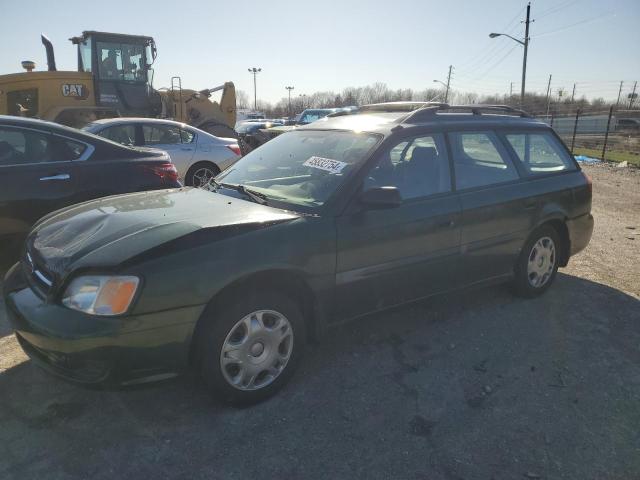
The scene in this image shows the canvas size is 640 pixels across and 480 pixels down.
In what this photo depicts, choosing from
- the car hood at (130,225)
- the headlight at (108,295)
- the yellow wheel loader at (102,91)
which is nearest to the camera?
the headlight at (108,295)

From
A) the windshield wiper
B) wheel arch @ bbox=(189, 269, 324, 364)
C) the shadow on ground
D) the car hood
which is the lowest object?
the shadow on ground

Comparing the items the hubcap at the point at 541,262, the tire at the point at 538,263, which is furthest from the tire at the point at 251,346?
the hubcap at the point at 541,262

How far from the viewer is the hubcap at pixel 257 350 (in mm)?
2670

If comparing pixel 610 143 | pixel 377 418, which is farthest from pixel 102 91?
pixel 610 143

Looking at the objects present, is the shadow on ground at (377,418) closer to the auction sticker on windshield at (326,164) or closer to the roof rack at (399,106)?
the auction sticker on windshield at (326,164)

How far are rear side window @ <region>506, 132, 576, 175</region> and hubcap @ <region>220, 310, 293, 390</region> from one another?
2762 millimetres

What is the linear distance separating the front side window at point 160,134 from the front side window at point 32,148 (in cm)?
358

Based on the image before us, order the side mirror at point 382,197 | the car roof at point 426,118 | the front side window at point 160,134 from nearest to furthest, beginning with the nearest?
the side mirror at point 382,197, the car roof at point 426,118, the front side window at point 160,134

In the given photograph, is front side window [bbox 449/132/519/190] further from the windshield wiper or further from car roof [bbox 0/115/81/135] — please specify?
car roof [bbox 0/115/81/135]

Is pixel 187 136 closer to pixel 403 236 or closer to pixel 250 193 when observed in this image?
pixel 250 193

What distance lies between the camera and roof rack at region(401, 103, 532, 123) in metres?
3.71

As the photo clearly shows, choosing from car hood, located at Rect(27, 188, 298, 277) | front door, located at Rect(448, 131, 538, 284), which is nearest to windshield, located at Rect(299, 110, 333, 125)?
front door, located at Rect(448, 131, 538, 284)

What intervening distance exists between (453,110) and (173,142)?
18.7 feet

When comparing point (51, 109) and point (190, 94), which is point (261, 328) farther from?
point (190, 94)
